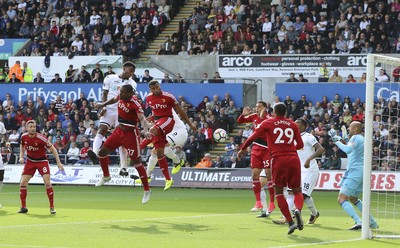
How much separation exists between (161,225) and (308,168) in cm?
331

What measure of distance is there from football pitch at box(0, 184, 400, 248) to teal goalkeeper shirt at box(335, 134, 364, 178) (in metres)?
1.11

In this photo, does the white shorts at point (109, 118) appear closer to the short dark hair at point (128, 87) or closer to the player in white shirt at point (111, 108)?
the player in white shirt at point (111, 108)

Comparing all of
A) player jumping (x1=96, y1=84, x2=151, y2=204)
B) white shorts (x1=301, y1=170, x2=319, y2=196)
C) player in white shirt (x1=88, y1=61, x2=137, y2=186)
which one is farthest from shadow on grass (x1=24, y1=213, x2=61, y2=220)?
white shorts (x1=301, y1=170, x2=319, y2=196)

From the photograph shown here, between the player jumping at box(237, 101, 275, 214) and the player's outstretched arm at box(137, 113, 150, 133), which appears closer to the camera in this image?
the player's outstretched arm at box(137, 113, 150, 133)

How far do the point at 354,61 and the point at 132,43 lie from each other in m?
10.4

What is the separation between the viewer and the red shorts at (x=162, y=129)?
20.4 meters

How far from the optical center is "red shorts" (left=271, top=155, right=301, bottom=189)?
15.4 meters

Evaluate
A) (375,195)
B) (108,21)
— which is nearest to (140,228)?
(375,195)

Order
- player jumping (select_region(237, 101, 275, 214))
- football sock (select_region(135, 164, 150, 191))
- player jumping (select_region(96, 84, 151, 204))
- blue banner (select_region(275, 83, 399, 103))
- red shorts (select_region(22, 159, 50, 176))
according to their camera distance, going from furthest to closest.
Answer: blue banner (select_region(275, 83, 399, 103))
red shorts (select_region(22, 159, 50, 176))
football sock (select_region(135, 164, 150, 191))
player jumping (select_region(237, 101, 275, 214))
player jumping (select_region(96, 84, 151, 204))

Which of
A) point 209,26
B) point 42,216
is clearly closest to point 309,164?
point 42,216

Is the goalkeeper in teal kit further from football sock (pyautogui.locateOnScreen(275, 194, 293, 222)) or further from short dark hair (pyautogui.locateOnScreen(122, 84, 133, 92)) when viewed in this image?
short dark hair (pyautogui.locateOnScreen(122, 84, 133, 92))

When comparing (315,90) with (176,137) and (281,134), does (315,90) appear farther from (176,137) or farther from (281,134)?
(281,134)

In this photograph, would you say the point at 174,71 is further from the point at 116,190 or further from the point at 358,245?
the point at 358,245

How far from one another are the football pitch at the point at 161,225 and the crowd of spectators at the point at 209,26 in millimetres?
11130
